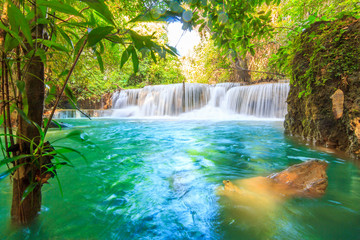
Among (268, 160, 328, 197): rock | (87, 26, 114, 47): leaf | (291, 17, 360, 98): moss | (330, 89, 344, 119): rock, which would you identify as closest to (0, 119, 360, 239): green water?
(268, 160, 328, 197): rock

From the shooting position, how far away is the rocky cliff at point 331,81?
3.01 m

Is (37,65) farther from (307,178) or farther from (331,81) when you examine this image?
(331,81)

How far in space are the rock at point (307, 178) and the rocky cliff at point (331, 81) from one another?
1.39 metres

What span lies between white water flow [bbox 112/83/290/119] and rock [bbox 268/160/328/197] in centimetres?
893

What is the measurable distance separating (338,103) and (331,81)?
0.50m

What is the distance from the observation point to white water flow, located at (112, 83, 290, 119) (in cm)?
1039

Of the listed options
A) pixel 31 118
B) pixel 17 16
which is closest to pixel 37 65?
pixel 31 118

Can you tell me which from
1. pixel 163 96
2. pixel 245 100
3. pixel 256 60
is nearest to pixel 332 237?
pixel 245 100

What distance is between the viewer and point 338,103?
3.22 m

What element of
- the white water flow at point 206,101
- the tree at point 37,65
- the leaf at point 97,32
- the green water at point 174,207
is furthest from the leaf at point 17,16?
the white water flow at point 206,101

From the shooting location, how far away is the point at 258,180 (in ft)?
7.23

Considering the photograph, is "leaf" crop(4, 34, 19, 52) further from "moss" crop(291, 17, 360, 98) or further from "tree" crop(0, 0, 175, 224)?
"moss" crop(291, 17, 360, 98)

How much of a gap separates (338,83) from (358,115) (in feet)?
2.68

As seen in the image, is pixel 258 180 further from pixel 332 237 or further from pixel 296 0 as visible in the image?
pixel 296 0
